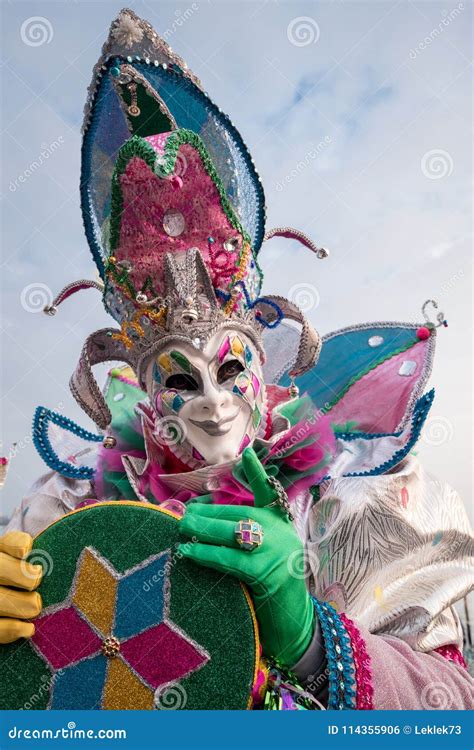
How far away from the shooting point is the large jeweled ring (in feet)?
4.76

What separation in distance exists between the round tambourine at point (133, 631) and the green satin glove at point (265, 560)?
4cm

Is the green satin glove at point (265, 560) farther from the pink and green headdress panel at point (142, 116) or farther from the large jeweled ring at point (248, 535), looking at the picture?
the pink and green headdress panel at point (142, 116)

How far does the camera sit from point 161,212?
89.9 inches

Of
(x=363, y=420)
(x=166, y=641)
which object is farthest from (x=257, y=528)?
(x=363, y=420)

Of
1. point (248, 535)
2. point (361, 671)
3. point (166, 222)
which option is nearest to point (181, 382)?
point (166, 222)

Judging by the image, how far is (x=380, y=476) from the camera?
208cm

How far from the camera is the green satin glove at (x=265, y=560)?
143 cm

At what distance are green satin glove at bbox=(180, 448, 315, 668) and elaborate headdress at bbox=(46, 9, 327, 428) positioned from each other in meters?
0.78

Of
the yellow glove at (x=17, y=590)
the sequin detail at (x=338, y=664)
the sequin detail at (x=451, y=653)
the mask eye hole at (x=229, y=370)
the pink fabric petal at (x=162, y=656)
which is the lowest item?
the yellow glove at (x=17, y=590)

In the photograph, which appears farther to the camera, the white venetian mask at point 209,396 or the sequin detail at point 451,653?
the white venetian mask at point 209,396

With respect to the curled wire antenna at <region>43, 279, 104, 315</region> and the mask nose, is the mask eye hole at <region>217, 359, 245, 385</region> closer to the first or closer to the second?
the mask nose

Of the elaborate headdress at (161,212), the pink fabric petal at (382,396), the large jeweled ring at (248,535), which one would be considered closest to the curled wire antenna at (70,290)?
the elaborate headdress at (161,212)

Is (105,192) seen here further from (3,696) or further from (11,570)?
(3,696)

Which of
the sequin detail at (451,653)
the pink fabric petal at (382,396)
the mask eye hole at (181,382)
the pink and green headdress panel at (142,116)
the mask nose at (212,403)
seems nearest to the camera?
the sequin detail at (451,653)
